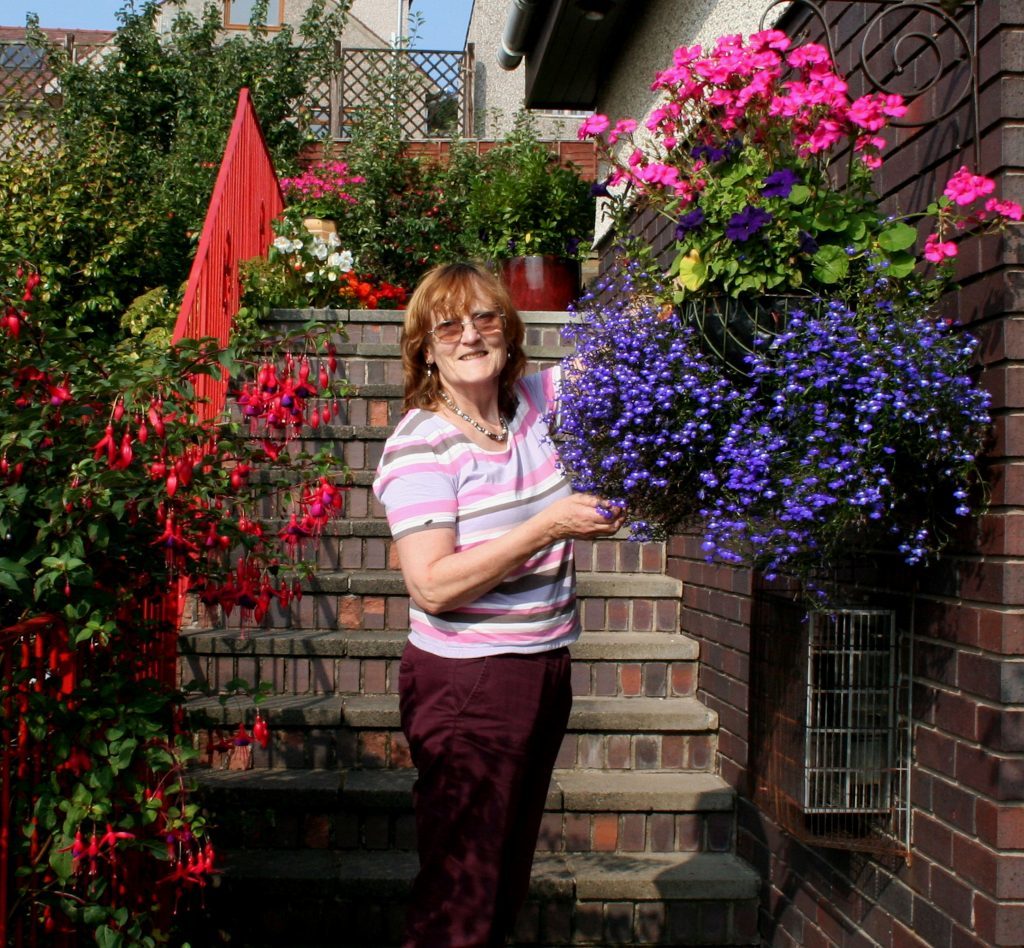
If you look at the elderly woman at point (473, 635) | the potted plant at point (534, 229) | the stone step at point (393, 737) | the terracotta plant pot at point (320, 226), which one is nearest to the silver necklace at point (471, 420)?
the elderly woman at point (473, 635)

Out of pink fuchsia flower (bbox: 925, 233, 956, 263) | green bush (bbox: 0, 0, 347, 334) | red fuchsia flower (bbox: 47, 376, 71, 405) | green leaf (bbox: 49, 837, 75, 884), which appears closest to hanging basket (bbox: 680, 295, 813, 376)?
pink fuchsia flower (bbox: 925, 233, 956, 263)

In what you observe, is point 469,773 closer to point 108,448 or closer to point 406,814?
point 108,448

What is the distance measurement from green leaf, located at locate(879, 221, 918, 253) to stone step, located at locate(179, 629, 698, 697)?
6.86 feet

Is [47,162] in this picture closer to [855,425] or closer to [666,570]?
[666,570]

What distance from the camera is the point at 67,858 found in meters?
2.07

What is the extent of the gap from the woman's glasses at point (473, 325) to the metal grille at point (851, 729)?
0.86 meters

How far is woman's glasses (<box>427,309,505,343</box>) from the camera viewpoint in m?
2.17

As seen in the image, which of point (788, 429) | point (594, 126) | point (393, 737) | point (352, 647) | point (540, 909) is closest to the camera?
point (788, 429)

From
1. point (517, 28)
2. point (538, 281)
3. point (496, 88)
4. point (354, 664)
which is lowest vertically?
point (354, 664)

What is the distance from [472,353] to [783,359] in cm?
61

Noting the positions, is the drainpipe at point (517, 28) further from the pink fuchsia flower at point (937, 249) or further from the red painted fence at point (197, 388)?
the pink fuchsia flower at point (937, 249)

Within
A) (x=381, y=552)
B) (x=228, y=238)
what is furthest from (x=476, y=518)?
(x=228, y=238)

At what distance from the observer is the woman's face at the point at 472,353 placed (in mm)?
2172

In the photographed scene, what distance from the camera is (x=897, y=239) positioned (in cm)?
201
